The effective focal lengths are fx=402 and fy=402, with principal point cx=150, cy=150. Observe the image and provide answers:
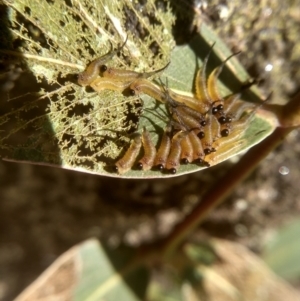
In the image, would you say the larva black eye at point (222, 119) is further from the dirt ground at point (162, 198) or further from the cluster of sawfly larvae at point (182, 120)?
the dirt ground at point (162, 198)

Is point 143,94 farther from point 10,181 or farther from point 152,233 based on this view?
point 152,233

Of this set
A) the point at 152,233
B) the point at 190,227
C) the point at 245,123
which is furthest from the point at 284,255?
the point at 245,123

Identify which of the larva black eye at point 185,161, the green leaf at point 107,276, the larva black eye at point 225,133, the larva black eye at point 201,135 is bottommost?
the green leaf at point 107,276

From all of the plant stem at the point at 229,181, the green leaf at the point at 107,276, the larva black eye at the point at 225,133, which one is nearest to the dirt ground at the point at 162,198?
the green leaf at the point at 107,276

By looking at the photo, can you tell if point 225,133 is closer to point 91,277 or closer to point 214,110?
point 214,110

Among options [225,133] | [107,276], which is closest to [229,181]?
[225,133]

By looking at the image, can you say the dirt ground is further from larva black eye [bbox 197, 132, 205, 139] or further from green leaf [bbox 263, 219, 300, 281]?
larva black eye [bbox 197, 132, 205, 139]
